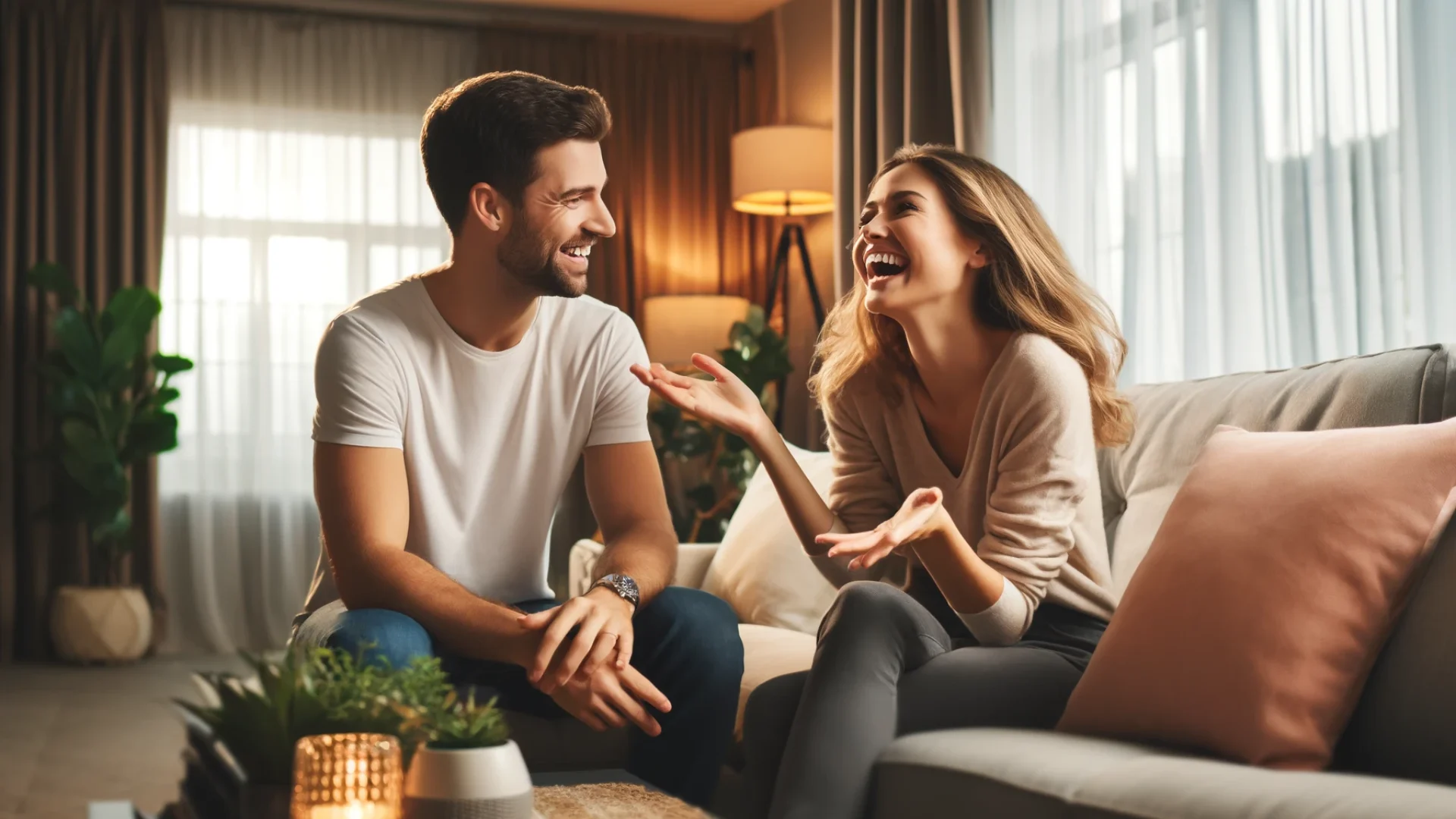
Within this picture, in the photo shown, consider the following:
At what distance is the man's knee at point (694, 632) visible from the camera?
1591 mm

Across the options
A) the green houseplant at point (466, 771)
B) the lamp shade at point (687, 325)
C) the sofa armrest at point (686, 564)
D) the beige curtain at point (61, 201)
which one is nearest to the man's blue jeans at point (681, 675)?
the green houseplant at point (466, 771)

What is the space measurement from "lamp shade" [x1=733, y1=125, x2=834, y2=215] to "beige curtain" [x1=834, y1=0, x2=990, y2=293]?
17.4 inches

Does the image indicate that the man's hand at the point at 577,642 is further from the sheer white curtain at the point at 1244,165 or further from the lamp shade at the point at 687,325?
the lamp shade at the point at 687,325

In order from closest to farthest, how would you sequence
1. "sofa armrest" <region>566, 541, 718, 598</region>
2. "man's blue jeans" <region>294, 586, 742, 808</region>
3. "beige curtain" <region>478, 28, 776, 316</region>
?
"man's blue jeans" <region>294, 586, 742, 808</region>, "sofa armrest" <region>566, 541, 718, 598</region>, "beige curtain" <region>478, 28, 776, 316</region>

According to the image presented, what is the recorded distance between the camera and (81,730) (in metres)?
3.49

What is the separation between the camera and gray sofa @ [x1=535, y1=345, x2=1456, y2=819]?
46.6 inches

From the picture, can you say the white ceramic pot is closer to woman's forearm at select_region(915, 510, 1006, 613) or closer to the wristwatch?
the wristwatch

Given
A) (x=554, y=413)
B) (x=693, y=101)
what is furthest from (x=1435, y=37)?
(x=693, y=101)

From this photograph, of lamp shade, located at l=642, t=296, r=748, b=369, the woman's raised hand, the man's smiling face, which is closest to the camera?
the woman's raised hand

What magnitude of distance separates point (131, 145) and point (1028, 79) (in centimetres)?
348

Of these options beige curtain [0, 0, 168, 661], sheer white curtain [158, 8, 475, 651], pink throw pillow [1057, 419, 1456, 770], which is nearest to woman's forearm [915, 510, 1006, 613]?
pink throw pillow [1057, 419, 1456, 770]

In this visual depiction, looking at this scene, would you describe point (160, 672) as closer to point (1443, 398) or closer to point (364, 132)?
point (364, 132)

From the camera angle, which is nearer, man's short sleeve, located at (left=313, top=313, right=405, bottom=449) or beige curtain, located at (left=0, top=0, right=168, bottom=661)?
man's short sleeve, located at (left=313, top=313, right=405, bottom=449)

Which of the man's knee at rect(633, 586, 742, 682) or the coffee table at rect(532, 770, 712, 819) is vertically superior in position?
the man's knee at rect(633, 586, 742, 682)
